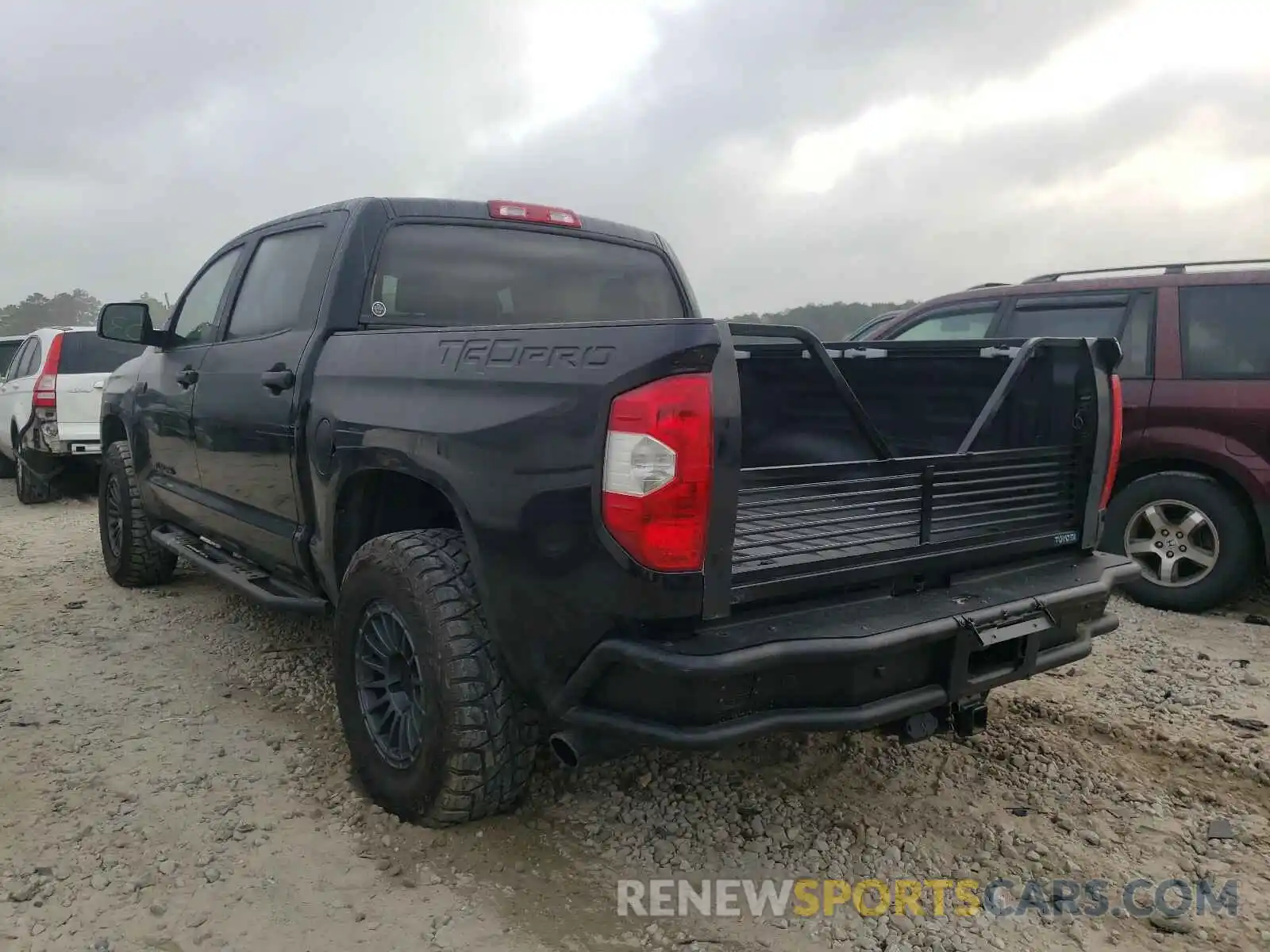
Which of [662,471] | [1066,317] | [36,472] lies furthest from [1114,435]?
[36,472]

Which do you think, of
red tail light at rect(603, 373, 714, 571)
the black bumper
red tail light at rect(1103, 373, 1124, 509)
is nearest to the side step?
the black bumper

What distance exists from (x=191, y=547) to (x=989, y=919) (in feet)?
12.5

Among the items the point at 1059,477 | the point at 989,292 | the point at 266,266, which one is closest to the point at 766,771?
the point at 1059,477

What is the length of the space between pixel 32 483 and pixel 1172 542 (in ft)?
31.5

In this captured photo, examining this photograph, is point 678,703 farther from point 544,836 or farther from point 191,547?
point 191,547

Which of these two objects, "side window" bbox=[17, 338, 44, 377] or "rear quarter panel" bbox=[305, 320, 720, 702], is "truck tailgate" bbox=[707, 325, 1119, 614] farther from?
"side window" bbox=[17, 338, 44, 377]

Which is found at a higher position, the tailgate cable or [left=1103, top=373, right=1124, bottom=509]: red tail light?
[left=1103, top=373, right=1124, bottom=509]: red tail light

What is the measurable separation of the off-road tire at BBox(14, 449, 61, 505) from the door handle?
7.02 metres

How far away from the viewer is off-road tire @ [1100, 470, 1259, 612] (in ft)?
16.0

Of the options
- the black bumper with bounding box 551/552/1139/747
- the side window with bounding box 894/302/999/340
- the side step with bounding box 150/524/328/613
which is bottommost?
the side step with bounding box 150/524/328/613

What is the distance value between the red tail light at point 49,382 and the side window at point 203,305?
4804 mm

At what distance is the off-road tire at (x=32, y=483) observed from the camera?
9023 mm

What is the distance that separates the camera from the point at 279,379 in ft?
11.2

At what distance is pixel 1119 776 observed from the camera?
10.3 ft
